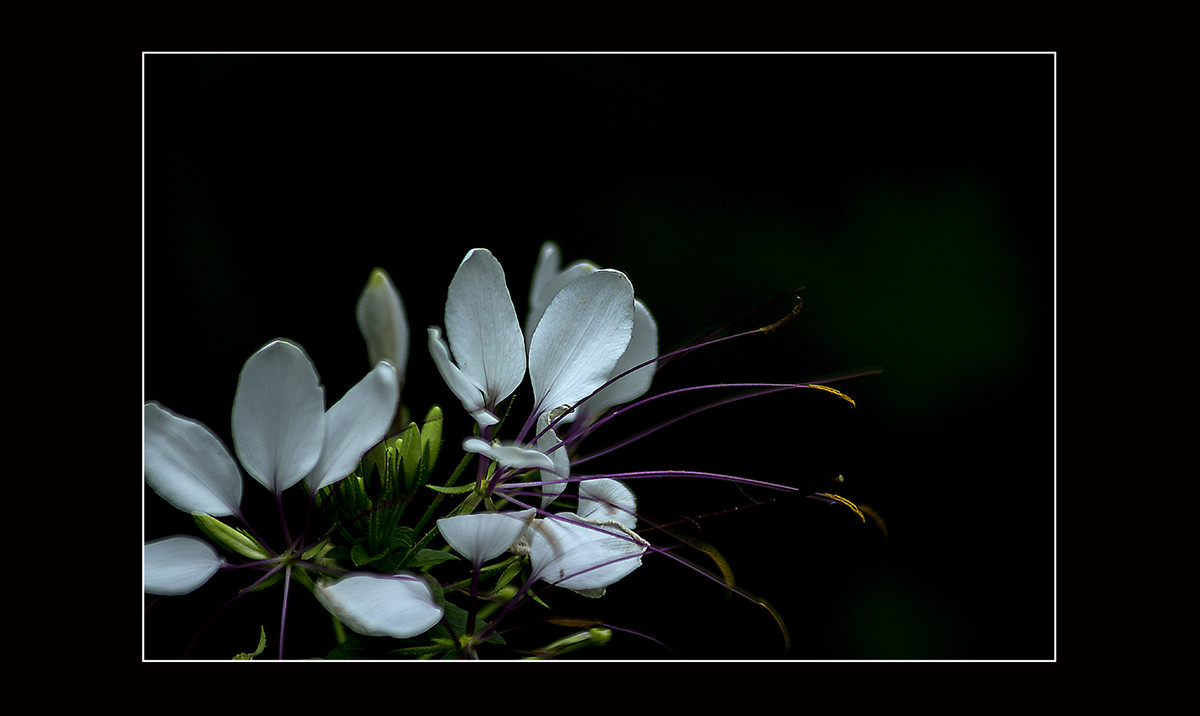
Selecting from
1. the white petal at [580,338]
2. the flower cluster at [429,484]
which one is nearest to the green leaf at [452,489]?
the flower cluster at [429,484]

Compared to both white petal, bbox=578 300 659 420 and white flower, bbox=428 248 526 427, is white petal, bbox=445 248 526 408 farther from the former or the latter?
white petal, bbox=578 300 659 420

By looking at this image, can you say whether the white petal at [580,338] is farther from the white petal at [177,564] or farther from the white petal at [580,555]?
the white petal at [177,564]

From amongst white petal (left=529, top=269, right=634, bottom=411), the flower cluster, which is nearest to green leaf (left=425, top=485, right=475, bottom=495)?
the flower cluster

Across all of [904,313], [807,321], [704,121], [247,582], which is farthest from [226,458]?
[904,313]

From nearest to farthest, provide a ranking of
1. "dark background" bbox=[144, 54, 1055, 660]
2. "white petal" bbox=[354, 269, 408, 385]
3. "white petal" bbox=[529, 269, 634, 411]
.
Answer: "white petal" bbox=[529, 269, 634, 411], "white petal" bbox=[354, 269, 408, 385], "dark background" bbox=[144, 54, 1055, 660]

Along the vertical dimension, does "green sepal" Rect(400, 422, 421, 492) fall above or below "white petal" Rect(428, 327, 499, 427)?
below

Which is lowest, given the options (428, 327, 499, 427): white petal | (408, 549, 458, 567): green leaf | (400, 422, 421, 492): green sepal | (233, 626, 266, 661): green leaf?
(233, 626, 266, 661): green leaf

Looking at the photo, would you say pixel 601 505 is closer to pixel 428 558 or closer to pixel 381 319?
pixel 428 558

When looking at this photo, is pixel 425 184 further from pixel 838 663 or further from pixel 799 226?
pixel 838 663
